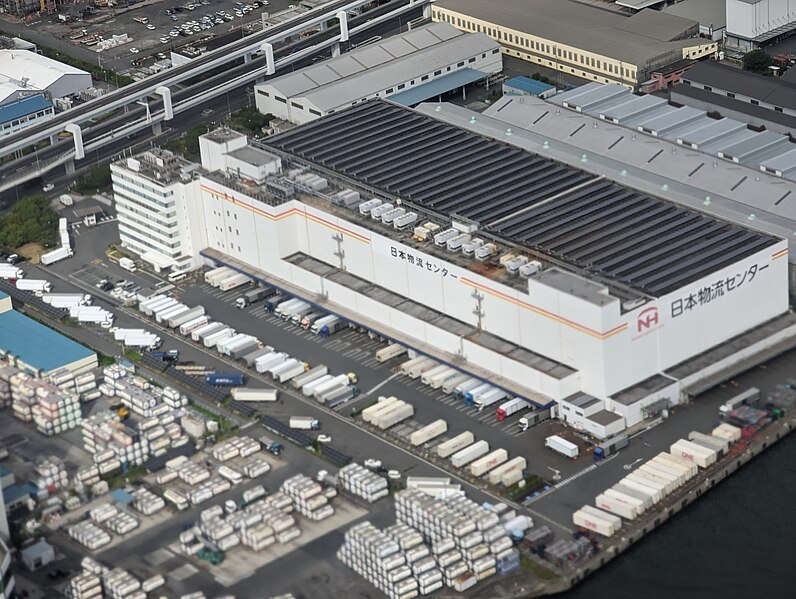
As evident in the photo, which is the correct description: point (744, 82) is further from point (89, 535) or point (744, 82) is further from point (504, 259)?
point (89, 535)

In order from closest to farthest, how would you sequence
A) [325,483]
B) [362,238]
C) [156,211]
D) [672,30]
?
1. [325,483]
2. [362,238]
3. [156,211]
4. [672,30]

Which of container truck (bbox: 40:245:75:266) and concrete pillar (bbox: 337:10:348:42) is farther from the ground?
concrete pillar (bbox: 337:10:348:42)

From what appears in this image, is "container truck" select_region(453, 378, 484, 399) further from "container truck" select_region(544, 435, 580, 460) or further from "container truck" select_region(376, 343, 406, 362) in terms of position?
"container truck" select_region(544, 435, 580, 460)

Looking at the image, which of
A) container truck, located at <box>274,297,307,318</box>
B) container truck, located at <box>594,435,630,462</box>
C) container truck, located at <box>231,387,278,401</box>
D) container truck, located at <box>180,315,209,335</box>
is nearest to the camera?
container truck, located at <box>594,435,630,462</box>

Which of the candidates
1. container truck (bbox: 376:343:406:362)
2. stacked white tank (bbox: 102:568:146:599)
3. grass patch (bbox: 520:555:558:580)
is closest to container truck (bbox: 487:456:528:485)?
grass patch (bbox: 520:555:558:580)

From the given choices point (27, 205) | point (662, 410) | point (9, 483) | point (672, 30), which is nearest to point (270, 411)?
point (9, 483)

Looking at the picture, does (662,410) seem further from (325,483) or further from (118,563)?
(118,563)

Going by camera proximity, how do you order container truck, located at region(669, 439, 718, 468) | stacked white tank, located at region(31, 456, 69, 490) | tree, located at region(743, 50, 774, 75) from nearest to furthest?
container truck, located at region(669, 439, 718, 468) < stacked white tank, located at region(31, 456, 69, 490) < tree, located at region(743, 50, 774, 75)

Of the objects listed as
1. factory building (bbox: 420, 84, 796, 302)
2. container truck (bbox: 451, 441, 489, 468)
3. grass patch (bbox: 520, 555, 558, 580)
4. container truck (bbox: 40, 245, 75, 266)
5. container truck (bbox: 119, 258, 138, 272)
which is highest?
factory building (bbox: 420, 84, 796, 302)
